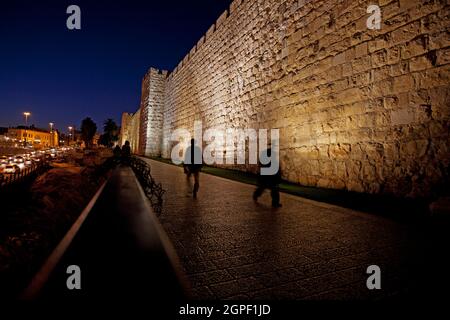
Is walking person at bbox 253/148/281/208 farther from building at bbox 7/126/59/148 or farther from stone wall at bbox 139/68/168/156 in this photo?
building at bbox 7/126/59/148

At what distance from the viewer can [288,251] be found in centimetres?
236

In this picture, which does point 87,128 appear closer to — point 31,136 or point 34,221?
point 34,221

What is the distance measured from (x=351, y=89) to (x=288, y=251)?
439cm

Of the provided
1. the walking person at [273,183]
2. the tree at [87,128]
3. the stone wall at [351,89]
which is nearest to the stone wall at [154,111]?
the stone wall at [351,89]

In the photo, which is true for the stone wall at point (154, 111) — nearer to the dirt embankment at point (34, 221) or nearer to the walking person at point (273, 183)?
the dirt embankment at point (34, 221)

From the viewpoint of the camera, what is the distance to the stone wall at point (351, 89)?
400cm

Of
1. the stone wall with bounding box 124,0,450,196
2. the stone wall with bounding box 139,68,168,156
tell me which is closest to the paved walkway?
the stone wall with bounding box 124,0,450,196

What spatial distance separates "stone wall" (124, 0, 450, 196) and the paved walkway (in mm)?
1632

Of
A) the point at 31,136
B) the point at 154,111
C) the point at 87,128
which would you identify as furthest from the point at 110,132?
the point at 31,136

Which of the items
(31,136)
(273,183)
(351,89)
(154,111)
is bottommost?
(273,183)

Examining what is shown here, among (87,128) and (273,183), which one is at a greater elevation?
(87,128)
